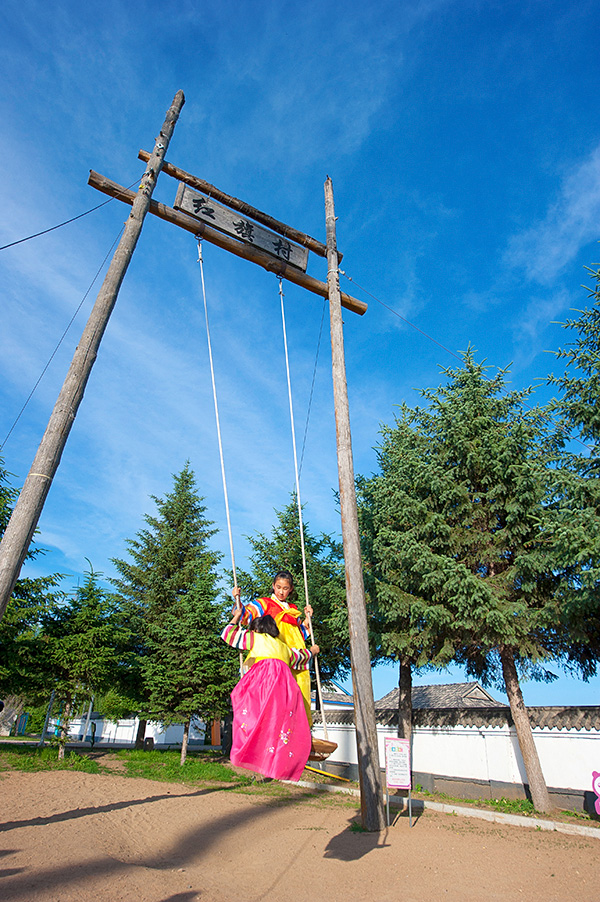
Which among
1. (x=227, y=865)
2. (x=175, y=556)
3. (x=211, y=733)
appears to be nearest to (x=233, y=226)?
(x=227, y=865)

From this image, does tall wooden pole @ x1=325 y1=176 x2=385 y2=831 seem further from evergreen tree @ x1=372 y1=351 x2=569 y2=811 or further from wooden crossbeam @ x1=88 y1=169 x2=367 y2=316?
evergreen tree @ x1=372 y1=351 x2=569 y2=811

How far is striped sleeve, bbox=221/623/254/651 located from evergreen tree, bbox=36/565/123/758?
437 inches

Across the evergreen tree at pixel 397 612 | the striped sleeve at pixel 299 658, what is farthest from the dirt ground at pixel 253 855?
the evergreen tree at pixel 397 612

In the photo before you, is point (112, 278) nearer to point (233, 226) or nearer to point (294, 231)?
point (233, 226)

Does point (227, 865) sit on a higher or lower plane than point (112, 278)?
lower

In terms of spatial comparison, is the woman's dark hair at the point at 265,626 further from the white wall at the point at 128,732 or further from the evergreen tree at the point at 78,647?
the white wall at the point at 128,732

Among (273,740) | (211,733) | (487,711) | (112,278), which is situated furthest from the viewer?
(211,733)

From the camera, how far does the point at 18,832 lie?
6.13 m

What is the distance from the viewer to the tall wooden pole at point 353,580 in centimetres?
682

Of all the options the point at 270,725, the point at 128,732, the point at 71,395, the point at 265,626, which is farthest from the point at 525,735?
the point at 128,732

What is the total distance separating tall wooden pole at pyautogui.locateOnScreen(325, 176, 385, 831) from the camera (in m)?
6.82

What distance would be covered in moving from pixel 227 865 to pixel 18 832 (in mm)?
2626

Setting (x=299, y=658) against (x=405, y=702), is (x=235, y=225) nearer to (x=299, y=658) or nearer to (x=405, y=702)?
(x=299, y=658)

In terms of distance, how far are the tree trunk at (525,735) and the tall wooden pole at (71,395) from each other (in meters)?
9.49
